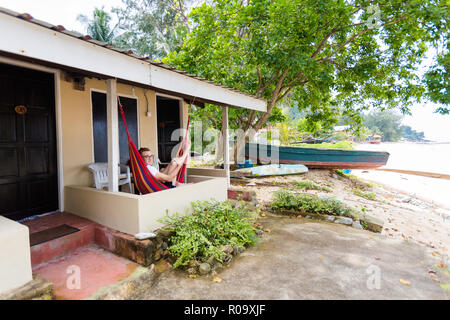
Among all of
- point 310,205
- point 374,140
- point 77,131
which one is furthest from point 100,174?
point 374,140

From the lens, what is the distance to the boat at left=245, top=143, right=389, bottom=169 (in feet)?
32.9

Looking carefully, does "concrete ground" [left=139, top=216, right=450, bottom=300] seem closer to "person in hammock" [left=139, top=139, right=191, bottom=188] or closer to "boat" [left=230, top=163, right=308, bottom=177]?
"person in hammock" [left=139, top=139, right=191, bottom=188]

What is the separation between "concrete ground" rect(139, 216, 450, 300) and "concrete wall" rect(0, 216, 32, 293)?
2.88ft

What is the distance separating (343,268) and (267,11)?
5792 millimetres

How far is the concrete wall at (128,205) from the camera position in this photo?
281 cm

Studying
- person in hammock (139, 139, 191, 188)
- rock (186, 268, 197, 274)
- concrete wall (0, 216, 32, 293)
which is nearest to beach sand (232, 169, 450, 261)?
person in hammock (139, 139, 191, 188)

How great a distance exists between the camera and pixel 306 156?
1005 cm

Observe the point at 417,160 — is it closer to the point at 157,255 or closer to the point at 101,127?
the point at 101,127

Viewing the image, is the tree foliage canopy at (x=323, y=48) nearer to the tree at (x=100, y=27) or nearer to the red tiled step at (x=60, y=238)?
the red tiled step at (x=60, y=238)

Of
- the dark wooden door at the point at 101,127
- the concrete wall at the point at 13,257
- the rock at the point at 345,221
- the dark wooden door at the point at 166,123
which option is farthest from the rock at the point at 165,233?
the rock at the point at 345,221

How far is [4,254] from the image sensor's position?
5.98 feet

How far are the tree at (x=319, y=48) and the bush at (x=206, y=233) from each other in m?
3.90

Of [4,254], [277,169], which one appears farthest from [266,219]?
[277,169]

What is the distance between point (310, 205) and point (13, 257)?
413 centimetres
